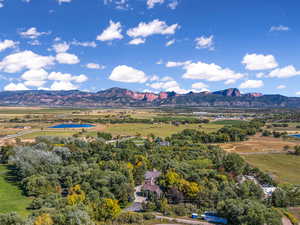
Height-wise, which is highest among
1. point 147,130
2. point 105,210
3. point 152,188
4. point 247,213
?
point 147,130

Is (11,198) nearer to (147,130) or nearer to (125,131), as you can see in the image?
(125,131)

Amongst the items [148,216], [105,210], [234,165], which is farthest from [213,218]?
[234,165]

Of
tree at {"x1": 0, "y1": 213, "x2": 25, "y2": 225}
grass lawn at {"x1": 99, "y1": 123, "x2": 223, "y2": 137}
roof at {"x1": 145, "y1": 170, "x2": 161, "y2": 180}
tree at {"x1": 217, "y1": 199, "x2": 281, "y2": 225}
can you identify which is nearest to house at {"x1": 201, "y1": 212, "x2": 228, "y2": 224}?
tree at {"x1": 217, "y1": 199, "x2": 281, "y2": 225}

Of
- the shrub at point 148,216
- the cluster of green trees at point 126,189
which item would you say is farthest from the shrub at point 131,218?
the shrub at point 148,216

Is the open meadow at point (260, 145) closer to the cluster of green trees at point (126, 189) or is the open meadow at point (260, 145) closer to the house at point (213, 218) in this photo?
the cluster of green trees at point (126, 189)

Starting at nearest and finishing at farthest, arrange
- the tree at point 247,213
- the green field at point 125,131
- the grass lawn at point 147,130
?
the tree at point 247,213 → the green field at point 125,131 → the grass lawn at point 147,130
